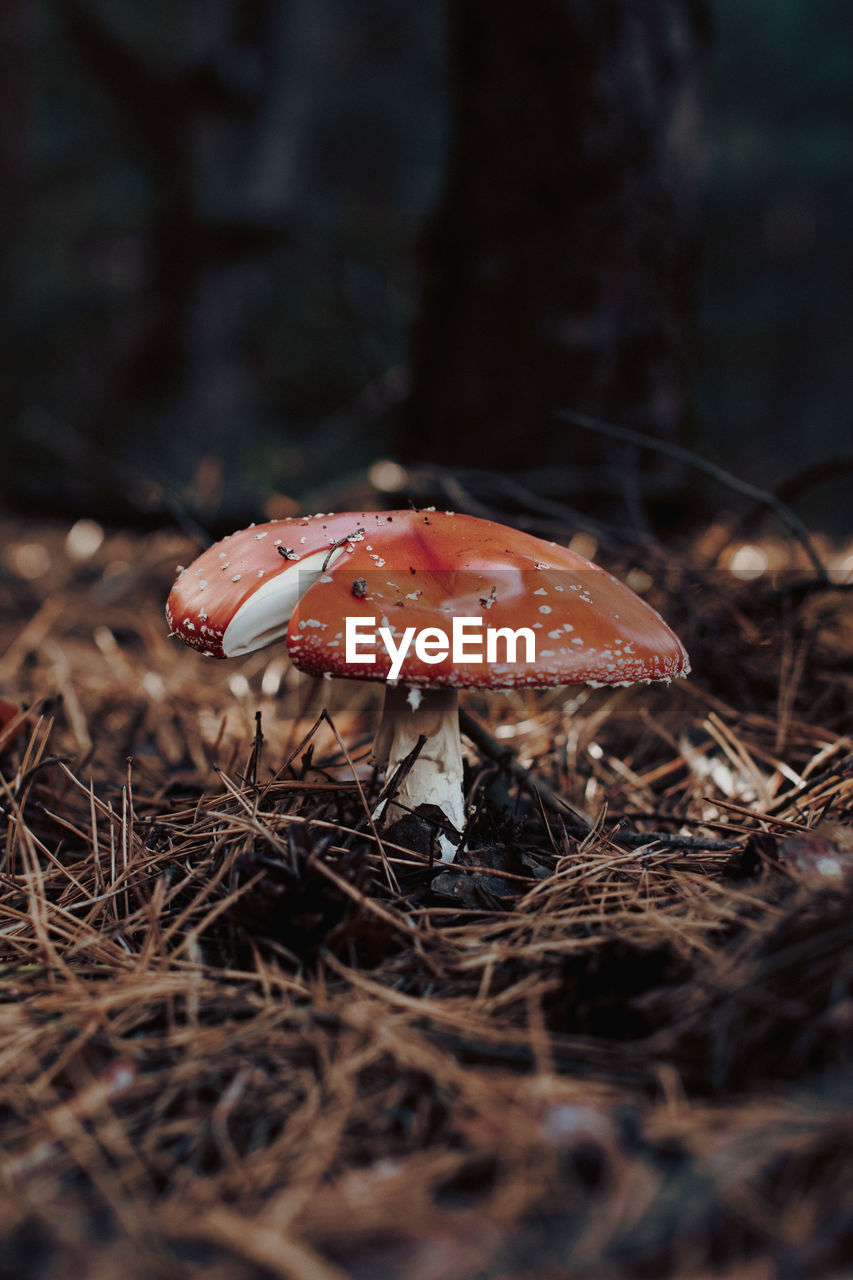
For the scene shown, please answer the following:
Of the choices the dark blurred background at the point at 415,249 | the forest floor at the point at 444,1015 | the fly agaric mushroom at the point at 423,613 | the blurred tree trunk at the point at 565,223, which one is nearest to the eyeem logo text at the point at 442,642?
the fly agaric mushroom at the point at 423,613

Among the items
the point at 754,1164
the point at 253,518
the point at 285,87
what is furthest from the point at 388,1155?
the point at 285,87

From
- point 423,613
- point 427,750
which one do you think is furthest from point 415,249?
point 423,613

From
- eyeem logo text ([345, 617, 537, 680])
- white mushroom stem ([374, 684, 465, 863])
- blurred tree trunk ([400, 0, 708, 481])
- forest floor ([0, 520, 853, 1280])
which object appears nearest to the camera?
forest floor ([0, 520, 853, 1280])

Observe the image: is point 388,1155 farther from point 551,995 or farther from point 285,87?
point 285,87

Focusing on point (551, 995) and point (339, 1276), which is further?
point (551, 995)

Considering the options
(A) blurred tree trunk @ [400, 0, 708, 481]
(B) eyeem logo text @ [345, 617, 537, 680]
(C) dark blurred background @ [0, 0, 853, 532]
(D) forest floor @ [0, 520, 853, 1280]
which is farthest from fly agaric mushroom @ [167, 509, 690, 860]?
(A) blurred tree trunk @ [400, 0, 708, 481]

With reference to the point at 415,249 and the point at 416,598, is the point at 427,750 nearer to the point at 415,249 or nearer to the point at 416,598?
the point at 416,598

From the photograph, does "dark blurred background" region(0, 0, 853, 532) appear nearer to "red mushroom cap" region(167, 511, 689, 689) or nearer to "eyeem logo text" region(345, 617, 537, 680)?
"red mushroom cap" region(167, 511, 689, 689)
